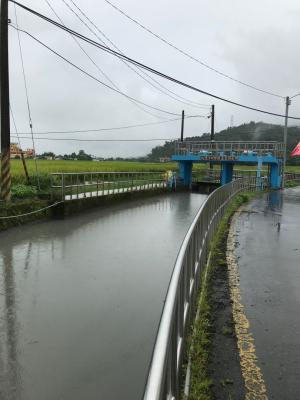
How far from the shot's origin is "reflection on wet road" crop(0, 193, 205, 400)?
4.55 meters

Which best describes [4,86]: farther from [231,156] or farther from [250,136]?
[250,136]

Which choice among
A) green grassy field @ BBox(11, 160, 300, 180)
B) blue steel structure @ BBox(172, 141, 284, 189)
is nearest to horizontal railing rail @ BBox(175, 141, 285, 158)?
blue steel structure @ BBox(172, 141, 284, 189)

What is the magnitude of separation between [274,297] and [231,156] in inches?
1063

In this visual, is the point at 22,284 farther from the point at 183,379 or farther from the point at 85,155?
the point at 85,155

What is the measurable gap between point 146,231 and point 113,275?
17.9 feet

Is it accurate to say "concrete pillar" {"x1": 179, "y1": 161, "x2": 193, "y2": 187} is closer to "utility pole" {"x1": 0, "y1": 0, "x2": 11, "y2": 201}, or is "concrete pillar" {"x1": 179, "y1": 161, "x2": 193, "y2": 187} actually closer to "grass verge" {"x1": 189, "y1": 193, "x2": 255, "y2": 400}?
"utility pole" {"x1": 0, "y1": 0, "x2": 11, "y2": 201}

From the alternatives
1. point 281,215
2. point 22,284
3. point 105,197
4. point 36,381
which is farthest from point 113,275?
point 105,197

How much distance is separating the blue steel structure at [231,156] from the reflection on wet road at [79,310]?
1956 cm

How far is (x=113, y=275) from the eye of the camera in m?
8.52

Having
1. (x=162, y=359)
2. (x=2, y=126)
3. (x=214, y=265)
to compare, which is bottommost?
(x=214, y=265)

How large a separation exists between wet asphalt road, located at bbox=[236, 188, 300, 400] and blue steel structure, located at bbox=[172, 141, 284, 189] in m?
18.9

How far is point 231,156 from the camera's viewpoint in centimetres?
3225

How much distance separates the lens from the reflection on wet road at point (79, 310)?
4.55 metres

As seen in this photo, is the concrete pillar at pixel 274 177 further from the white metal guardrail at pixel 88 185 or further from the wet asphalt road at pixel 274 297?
the wet asphalt road at pixel 274 297
